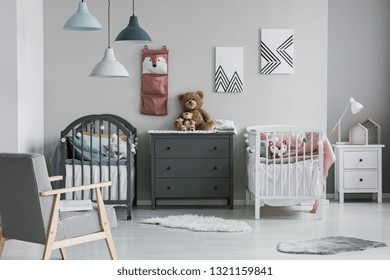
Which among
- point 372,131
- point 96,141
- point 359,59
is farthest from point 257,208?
point 359,59

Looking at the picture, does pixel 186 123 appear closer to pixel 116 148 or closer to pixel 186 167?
pixel 186 167

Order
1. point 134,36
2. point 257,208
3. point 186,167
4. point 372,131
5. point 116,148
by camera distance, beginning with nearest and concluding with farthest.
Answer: point 134,36, point 257,208, point 116,148, point 186,167, point 372,131

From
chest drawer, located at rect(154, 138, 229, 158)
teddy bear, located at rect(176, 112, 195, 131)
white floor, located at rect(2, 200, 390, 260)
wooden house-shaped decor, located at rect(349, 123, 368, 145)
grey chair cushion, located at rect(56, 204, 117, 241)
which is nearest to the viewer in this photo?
grey chair cushion, located at rect(56, 204, 117, 241)

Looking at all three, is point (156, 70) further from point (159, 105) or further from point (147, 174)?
point (147, 174)

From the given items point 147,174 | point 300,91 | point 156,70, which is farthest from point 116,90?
point 300,91

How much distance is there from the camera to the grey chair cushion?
3795 mm

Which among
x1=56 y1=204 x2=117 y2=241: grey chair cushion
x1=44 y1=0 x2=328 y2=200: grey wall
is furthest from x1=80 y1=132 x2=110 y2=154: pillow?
x1=56 y1=204 x2=117 y2=241: grey chair cushion

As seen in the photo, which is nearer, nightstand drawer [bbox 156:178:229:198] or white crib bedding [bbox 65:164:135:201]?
white crib bedding [bbox 65:164:135:201]

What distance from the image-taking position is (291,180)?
5.71 meters

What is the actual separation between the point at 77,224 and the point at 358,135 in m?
3.66

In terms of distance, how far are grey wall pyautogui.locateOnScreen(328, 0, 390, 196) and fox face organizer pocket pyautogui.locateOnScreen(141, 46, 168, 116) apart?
1.68m

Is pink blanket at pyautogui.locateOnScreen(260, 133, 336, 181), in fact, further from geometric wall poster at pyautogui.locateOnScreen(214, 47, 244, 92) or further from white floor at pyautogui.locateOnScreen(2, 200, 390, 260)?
geometric wall poster at pyautogui.locateOnScreen(214, 47, 244, 92)

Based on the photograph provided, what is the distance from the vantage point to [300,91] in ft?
21.5
